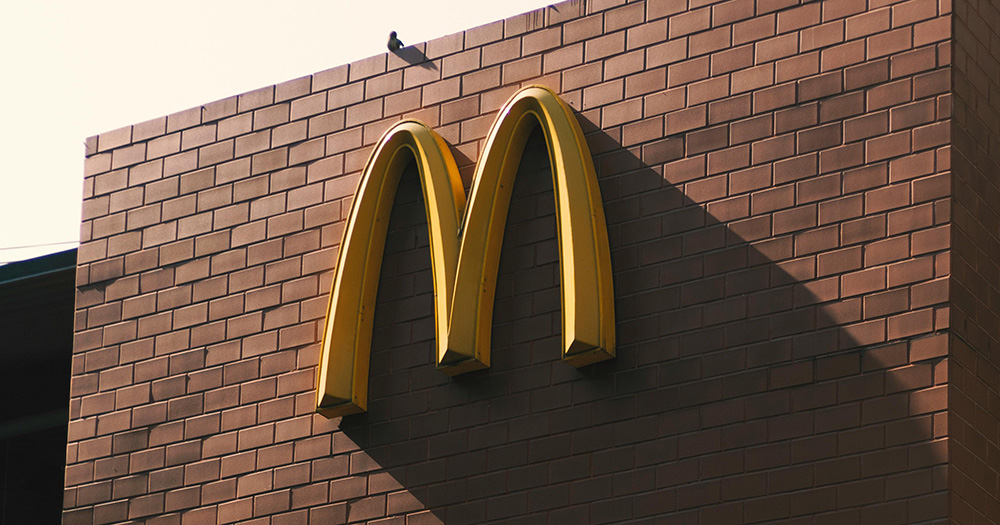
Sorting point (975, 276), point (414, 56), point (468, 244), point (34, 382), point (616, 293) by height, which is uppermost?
point (34, 382)

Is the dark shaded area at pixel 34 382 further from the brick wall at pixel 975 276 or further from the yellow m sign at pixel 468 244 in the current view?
the brick wall at pixel 975 276

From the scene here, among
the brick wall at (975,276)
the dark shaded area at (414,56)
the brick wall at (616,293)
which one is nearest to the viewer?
the brick wall at (975,276)

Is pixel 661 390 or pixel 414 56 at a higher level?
pixel 414 56

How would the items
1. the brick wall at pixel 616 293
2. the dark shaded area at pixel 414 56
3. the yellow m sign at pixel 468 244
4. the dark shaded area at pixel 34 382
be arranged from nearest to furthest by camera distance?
the brick wall at pixel 616 293
the yellow m sign at pixel 468 244
the dark shaded area at pixel 414 56
the dark shaded area at pixel 34 382

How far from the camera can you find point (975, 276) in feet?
Result: 28.4

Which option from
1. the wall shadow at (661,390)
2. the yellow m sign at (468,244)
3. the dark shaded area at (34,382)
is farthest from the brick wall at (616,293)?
the dark shaded area at (34,382)

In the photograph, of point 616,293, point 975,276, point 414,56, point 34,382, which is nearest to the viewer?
point 975,276

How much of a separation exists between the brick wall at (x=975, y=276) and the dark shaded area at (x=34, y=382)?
22.3 ft

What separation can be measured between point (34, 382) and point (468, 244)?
7.44m

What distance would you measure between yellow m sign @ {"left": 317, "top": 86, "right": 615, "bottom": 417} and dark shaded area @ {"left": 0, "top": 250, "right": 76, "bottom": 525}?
126 inches

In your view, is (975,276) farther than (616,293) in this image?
No

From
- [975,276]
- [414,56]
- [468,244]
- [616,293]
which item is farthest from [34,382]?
[975,276]

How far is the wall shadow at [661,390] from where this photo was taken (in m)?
8.32

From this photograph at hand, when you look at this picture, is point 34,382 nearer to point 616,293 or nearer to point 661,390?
point 616,293
